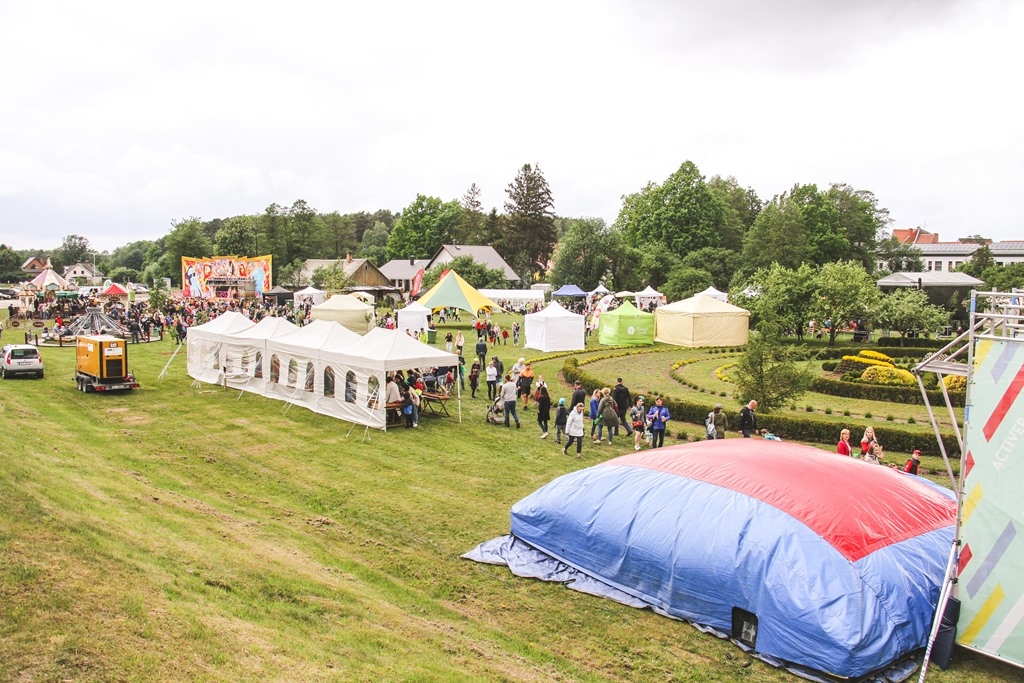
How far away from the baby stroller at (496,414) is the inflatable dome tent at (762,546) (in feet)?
25.7

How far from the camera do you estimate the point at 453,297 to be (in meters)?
39.4

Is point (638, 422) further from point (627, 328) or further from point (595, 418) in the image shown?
point (627, 328)

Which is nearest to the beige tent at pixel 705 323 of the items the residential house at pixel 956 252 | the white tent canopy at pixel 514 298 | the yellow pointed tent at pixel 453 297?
the yellow pointed tent at pixel 453 297

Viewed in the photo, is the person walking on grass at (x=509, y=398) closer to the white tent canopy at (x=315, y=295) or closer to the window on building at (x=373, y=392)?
the window on building at (x=373, y=392)

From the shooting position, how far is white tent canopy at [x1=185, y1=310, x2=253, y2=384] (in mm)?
22891

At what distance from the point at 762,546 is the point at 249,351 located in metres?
17.4

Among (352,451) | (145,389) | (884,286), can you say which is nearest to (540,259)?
(884,286)

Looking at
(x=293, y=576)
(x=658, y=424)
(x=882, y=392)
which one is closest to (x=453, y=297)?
(x=882, y=392)

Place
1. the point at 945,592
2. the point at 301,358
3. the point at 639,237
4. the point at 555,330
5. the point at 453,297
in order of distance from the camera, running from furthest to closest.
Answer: the point at 639,237
the point at 453,297
the point at 555,330
the point at 301,358
the point at 945,592

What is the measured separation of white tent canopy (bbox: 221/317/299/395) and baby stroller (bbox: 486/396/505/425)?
6.44 metres

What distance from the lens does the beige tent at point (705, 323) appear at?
1455 inches

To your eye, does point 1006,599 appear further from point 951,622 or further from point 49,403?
point 49,403

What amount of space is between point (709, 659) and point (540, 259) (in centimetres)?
7337

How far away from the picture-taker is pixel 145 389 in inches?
880
